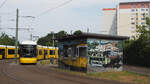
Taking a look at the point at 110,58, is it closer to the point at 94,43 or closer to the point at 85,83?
the point at 94,43

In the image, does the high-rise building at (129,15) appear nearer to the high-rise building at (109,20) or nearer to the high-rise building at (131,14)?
the high-rise building at (131,14)

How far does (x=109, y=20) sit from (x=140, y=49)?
96996mm

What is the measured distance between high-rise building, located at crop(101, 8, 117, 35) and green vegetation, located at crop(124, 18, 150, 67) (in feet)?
289

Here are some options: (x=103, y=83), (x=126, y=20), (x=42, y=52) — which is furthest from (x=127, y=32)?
(x=103, y=83)

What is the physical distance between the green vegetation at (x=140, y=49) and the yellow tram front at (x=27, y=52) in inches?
577

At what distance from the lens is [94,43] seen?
20.4m

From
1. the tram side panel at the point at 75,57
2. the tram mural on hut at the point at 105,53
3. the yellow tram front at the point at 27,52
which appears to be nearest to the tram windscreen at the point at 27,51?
the yellow tram front at the point at 27,52

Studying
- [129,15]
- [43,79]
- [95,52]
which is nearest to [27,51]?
[95,52]

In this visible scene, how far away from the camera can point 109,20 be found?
128250mm

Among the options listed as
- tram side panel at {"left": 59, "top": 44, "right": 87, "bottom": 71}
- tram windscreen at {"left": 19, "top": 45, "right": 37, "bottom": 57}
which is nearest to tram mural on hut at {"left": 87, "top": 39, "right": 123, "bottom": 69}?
tram side panel at {"left": 59, "top": 44, "right": 87, "bottom": 71}

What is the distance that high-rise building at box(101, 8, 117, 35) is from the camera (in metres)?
126

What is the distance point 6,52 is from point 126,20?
278 ft

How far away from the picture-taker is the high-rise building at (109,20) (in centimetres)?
12638

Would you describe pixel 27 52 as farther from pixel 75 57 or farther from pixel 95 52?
pixel 95 52
